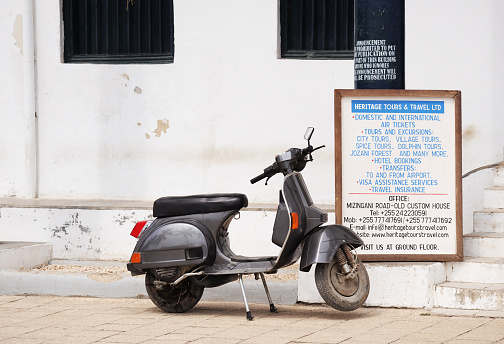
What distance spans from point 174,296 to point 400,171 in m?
2.10

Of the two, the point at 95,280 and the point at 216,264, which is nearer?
the point at 216,264

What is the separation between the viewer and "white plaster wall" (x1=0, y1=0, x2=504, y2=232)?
923 centimetres

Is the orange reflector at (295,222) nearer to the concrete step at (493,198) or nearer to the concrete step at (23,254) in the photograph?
the concrete step at (493,198)

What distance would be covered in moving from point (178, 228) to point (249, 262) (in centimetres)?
62

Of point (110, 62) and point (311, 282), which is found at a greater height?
point (110, 62)

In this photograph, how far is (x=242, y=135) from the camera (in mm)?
9812

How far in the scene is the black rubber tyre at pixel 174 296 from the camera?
24.8 feet

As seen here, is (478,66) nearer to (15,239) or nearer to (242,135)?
(242,135)

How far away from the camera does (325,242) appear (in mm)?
7047

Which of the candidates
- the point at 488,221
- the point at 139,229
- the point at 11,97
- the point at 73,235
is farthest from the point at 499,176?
the point at 11,97

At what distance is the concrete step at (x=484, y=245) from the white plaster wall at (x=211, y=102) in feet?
3.13

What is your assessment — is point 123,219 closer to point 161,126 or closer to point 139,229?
point 161,126

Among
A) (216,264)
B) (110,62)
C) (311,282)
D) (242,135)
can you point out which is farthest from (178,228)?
(110,62)

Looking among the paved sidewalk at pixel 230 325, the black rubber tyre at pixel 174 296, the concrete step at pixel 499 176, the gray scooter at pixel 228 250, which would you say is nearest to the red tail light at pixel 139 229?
the gray scooter at pixel 228 250
